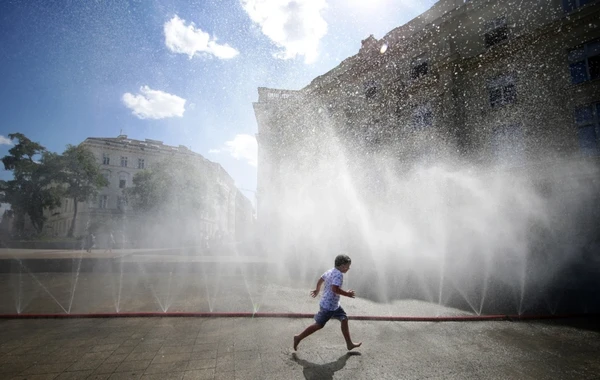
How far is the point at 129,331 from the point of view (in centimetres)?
505

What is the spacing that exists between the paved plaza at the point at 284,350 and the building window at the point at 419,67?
Result: 1934cm

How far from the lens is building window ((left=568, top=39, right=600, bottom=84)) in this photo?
1472cm

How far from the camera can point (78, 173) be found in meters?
36.2

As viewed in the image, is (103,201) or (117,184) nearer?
(103,201)

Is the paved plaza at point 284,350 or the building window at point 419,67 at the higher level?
the building window at point 419,67

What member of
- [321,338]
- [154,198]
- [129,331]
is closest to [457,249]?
[321,338]

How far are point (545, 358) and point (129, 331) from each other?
6882mm

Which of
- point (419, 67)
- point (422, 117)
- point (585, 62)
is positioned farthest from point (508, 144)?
point (419, 67)

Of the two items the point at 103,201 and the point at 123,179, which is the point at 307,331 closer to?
the point at 103,201

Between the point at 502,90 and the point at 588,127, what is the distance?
4847 mm

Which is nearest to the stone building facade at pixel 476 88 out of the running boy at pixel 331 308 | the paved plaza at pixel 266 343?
the paved plaza at pixel 266 343

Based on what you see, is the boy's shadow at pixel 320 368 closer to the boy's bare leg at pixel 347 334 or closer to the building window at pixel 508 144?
the boy's bare leg at pixel 347 334

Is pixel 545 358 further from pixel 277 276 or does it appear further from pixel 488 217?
pixel 488 217

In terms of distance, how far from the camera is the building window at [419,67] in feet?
68.0
